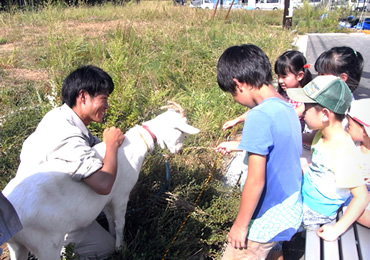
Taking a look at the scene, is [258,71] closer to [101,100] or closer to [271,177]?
[271,177]

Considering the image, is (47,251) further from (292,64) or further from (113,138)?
(292,64)

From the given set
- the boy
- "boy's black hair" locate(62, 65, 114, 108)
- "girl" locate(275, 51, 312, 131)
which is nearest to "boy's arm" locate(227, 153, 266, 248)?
the boy

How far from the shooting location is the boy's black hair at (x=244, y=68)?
166 cm

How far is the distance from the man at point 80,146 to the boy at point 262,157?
2.78ft

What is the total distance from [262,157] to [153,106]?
2.68 metres

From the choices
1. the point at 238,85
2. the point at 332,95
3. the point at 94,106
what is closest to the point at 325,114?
the point at 332,95

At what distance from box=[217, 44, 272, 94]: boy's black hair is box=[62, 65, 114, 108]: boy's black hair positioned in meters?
0.86

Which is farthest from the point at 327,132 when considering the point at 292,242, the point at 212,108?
the point at 212,108

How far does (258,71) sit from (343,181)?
0.89m

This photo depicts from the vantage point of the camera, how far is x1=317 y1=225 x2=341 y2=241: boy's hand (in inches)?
80.3

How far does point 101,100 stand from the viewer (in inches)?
83.4

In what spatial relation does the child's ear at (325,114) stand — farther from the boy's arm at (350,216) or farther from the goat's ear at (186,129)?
the goat's ear at (186,129)

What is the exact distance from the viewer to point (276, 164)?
5.43 feet

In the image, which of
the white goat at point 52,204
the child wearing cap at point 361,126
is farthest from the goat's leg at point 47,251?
the child wearing cap at point 361,126
